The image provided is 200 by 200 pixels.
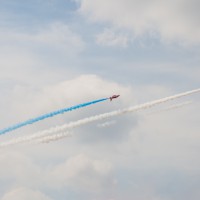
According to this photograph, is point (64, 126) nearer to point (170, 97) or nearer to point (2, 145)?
point (2, 145)

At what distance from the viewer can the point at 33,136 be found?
190 meters

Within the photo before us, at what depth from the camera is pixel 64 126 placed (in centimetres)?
18825

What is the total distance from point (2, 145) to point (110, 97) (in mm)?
51339

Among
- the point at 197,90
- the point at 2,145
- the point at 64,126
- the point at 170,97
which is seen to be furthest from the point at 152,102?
the point at 2,145

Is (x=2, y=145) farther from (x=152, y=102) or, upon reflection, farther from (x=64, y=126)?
(x=152, y=102)

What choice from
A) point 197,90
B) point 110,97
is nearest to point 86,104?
point 110,97

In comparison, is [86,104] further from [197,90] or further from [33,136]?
[197,90]

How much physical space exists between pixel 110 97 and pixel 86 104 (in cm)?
1264

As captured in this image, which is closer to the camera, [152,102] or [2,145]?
[152,102]

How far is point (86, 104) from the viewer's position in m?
183

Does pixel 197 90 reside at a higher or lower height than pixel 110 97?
lower

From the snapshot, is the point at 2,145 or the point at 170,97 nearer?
the point at 170,97

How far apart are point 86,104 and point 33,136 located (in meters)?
26.8

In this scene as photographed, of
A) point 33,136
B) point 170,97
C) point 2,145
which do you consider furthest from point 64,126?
point 170,97
